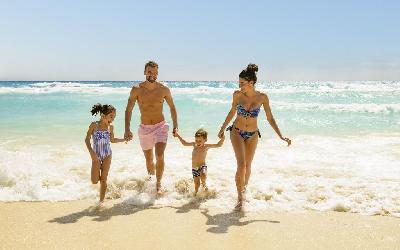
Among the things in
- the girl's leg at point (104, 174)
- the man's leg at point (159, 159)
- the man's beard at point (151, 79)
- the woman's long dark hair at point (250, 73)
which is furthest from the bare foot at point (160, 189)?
the woman's long dark hair at point (250, 73)

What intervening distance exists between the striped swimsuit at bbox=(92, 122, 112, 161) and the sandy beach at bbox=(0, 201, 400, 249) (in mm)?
→ 699

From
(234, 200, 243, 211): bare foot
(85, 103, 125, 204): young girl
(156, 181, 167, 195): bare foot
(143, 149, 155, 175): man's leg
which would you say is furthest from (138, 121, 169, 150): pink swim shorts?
(234, 200, 243, 211): bare foot

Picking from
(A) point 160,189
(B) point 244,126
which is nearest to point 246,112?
(B) point 244,126

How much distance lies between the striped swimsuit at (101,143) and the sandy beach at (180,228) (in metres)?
0.70

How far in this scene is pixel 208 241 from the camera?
4.13 m

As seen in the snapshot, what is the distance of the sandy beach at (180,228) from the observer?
160 inches

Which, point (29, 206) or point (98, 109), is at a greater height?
point (98, 109)

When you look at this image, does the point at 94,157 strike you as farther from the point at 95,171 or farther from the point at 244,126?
the point at 244,126

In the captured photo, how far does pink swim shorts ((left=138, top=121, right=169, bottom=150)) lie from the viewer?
20.2ft

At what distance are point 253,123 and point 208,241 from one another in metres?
2.00

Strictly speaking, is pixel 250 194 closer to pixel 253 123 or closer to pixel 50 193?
pixel 253 123

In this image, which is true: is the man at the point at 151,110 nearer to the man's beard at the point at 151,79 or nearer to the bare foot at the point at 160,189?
the man's beard at the point at 151,79

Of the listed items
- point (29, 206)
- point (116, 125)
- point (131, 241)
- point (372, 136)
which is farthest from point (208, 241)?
point (116, 125)

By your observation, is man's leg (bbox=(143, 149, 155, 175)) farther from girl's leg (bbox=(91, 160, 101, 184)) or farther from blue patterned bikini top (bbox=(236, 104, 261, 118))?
blue patterned bikini top (bbox=(236, 104, 261, 118))
